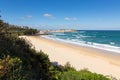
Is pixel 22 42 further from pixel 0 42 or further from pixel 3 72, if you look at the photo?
pixel 3 72

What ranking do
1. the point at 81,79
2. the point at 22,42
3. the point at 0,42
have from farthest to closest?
the point at 22,42 < the point at 0,42 < the point at 81,79

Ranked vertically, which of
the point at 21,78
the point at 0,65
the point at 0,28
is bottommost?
the point at 21,78

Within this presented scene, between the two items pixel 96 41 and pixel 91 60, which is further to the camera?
pixel 96 41

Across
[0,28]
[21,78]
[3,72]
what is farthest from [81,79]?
[0,28]

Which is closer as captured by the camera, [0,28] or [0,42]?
[0,42]

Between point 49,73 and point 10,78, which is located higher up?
point 10,78

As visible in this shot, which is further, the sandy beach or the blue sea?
the blue sea

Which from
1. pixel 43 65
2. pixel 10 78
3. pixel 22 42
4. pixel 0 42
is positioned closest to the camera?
pixel 10 78

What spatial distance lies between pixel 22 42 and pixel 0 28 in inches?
63.0

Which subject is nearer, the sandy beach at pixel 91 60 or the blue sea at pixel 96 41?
the sandy beach at pixel 91 60

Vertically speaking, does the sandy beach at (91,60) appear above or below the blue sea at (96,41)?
above

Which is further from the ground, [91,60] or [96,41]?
[91,60]

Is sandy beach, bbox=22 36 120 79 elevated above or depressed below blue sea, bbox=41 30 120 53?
above

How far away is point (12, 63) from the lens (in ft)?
14.4
